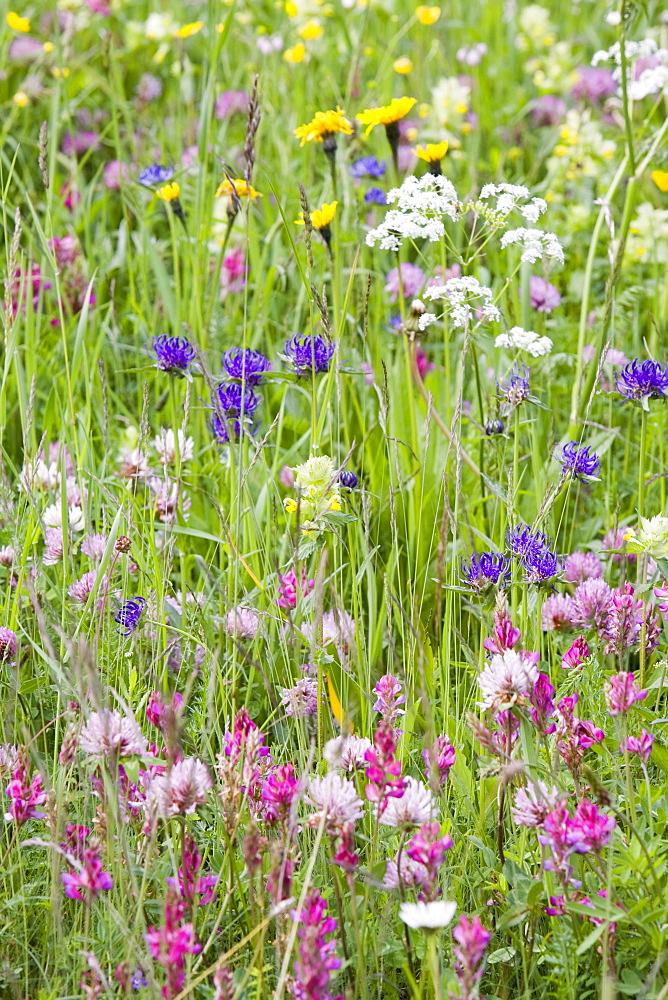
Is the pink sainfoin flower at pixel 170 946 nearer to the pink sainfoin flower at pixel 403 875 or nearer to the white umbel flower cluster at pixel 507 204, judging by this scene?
the pink sainfoin flower at pixel 403 875

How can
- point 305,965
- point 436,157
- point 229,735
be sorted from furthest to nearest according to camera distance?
point 436,157 < point 229,735 < point 305,965

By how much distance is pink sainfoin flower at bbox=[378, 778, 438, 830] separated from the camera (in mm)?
1173

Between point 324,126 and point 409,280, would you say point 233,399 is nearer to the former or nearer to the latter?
point 324,126

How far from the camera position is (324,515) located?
4.78ft

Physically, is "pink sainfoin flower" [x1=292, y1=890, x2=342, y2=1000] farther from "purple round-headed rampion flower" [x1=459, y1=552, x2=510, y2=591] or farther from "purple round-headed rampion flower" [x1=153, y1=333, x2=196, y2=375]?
"purple round-headed rampion flower" [x1=153, y1=333, x2=196, y2=375]

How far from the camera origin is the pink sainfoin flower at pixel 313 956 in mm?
959

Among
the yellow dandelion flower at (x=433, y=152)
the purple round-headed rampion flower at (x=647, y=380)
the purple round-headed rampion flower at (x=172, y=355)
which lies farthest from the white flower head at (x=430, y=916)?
the yellow dandelion flower at (x=433, y=152)

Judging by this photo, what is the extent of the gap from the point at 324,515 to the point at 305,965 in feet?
2.10

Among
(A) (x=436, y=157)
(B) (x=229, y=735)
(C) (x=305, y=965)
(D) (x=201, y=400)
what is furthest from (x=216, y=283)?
(C) (x=305, y=965)

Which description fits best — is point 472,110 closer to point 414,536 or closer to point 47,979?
point 414,536

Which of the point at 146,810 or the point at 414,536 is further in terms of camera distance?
the point at 414,536

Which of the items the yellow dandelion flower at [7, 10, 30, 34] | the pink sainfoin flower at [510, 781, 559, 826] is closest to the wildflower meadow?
the pink sainfoin flower at [510, 781, 559, 826]

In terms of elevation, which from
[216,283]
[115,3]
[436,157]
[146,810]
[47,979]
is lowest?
[47,979]

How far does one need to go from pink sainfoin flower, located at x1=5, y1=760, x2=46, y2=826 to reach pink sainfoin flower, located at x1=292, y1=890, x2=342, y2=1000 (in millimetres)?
361
